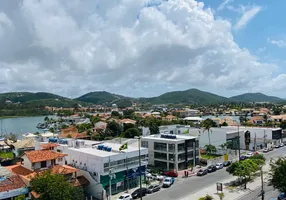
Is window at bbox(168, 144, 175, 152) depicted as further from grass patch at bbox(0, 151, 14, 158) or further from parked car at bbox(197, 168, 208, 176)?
grass patch at bbox(0, 151, 14, 158)

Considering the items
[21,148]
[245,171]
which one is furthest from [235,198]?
[21,148]

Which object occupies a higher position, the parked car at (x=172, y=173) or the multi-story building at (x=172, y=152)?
the multi-story building at (x=172, y=152)

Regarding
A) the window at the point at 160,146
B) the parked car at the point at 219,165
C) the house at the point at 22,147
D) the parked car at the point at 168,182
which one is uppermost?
the window at the point at 160,146

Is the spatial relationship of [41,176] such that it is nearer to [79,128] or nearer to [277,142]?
[277,142]

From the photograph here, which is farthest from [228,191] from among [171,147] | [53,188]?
[53,188]

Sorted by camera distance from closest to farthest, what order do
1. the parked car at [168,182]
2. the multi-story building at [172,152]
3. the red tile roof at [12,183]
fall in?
the red tile roof at [12,183] < the parked car at [168,182] < the multi-story building at [172,152]

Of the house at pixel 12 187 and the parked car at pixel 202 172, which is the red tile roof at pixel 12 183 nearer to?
the house at pixel 12 187

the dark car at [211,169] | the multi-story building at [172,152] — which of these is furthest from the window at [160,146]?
the dark car at [211,169]
